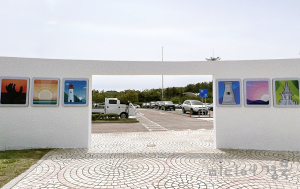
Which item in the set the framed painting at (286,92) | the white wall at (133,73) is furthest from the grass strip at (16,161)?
the framed painting at (286,92)

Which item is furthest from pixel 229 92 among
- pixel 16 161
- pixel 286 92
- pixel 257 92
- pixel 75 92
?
pixel 16 161

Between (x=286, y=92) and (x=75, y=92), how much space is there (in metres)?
7.08

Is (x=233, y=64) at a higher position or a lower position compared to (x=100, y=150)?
higher

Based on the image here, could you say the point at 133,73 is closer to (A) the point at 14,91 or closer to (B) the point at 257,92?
(A) the point at 14,91

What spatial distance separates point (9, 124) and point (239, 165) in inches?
280

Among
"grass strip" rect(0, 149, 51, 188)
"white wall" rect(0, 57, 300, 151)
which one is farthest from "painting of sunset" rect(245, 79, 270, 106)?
"grass strip" rect(0, 149, 51, 188)

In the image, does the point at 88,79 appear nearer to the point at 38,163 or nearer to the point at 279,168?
the point at 38,163

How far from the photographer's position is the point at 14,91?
6164mm

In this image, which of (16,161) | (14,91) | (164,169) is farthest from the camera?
(14,91)

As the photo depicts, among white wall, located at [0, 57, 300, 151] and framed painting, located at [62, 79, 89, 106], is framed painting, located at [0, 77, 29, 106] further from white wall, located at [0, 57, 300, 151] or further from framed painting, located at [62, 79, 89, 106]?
framed painting, located at [62, 79, 89, 106]

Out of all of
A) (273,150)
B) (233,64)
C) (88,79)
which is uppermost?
(233,64)

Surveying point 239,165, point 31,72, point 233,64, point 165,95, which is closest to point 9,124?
point 31,72

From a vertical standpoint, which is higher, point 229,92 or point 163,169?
point 229,92

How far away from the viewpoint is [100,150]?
628cm
